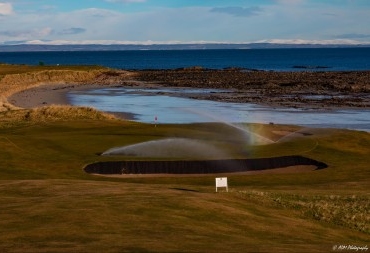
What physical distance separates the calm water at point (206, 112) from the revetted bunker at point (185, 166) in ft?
69.3

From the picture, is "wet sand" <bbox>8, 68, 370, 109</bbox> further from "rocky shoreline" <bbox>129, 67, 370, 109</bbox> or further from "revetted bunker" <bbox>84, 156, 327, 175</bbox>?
"revetted bunker" <bbox>84, 156, 327, 175</bbox>

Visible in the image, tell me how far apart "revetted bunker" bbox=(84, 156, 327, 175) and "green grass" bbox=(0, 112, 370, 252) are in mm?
943

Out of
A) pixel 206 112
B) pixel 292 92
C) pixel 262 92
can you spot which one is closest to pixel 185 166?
pixel 206 112

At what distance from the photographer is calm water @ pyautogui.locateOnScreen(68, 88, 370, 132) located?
6278 cm

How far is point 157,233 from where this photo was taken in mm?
15109

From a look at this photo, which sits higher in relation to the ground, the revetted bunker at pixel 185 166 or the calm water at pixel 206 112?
the revetted bunker at pixel 185 166

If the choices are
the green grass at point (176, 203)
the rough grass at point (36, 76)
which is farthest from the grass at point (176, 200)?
the rough grass at point (36, 76)

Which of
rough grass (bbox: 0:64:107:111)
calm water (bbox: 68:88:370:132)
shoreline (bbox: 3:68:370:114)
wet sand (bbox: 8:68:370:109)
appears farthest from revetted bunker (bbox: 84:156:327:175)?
rough grass (bbox: 0:64:107:111)

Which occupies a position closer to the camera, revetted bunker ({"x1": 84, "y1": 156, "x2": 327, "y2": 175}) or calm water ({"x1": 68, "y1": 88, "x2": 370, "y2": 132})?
revetted bunker ({"x1": 84, "y1": 156, "x2": 327, "y2": 175})

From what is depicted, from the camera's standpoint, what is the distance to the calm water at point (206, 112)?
62.8 m

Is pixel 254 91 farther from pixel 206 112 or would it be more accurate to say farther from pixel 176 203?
pixel 176 203

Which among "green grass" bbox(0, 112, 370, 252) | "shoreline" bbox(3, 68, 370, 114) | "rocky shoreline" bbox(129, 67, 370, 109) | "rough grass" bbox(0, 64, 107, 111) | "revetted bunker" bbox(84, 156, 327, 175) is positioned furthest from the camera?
"rough grass" bbox(0, 64, 107, 111)

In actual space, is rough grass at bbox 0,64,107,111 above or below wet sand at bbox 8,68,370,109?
above

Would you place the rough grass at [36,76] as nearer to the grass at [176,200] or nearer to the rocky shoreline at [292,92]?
the rocky shoreline at [292,92]
